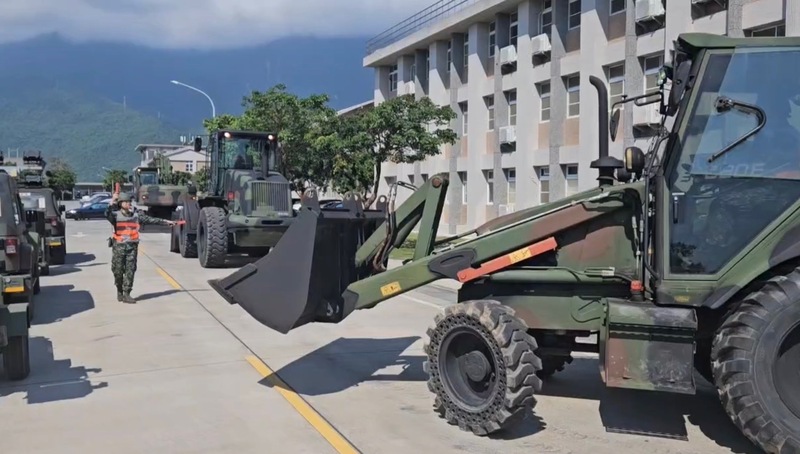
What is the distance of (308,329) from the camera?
395 inches

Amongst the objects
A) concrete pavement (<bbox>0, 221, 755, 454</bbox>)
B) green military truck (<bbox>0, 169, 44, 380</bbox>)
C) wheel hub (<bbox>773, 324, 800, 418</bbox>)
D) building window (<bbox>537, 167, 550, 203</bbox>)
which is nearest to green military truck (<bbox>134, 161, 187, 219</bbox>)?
building window (<bbox>537, 167, 550, 203</bbox>)

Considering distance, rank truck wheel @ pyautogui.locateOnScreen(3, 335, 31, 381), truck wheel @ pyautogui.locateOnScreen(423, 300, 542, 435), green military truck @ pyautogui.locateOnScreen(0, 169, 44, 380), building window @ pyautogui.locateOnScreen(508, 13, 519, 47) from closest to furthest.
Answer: truck wheel @ pyautogui.locateOnScreen(423, 300, 542, 435)
green military truck @ pyautogui.locateOnScreen(0, 169, 44, 380)
truck wheel @ pyautogui.locateOnScreen(3, 335, 31, 381)
building window @ pyautogui.locateOnScreen(508, 13, 519, 47)

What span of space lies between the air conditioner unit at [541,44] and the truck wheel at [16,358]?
23.1 m

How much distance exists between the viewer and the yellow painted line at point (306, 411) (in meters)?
5.44

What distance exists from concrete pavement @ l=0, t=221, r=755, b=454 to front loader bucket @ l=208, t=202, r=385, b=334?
0.80 m

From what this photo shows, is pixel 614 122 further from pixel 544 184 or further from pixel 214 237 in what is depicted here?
pixel 544 184

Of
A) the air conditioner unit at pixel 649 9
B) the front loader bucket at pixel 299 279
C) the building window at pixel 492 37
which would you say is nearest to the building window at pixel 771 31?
the air conditioner unit at pixel 649 9

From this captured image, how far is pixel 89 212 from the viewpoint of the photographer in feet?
171

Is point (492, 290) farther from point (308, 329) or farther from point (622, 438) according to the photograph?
point (308, 329)

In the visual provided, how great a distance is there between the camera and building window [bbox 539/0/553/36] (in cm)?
2743

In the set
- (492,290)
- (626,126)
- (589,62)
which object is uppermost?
(589,62)

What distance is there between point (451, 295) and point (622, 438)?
8.61 m

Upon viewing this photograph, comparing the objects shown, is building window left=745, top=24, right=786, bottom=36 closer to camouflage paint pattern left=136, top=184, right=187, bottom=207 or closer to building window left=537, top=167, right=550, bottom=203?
building window left=537, top=167, right=550, bottom=203

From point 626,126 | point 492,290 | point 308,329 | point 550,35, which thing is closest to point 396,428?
point 492,290
